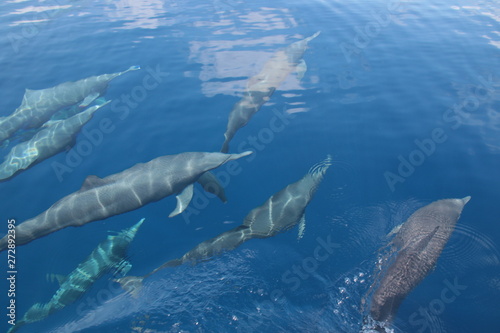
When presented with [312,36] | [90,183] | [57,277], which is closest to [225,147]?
[90,183]

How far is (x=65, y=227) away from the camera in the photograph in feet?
23.2

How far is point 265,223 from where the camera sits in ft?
22.9

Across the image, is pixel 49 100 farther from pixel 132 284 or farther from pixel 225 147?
pixel 132 284

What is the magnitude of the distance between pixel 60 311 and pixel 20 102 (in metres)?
8.52

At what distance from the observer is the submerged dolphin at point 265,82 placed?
9.76m

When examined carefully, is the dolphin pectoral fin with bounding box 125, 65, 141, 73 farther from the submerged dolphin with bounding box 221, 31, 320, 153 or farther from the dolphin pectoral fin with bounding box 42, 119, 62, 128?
the submerged dolphin with bounding box 221, 31, 320, 153

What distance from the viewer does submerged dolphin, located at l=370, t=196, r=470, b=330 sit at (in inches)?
220

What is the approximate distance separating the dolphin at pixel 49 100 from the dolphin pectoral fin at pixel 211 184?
5807mm

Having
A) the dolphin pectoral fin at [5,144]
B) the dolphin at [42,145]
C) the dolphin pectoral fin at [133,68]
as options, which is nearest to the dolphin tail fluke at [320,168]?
the dolphin at [42,145]

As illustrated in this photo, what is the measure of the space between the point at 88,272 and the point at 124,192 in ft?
5.91

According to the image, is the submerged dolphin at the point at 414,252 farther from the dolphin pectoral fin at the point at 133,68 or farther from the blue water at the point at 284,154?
the dolphin pectoral fin at the point at 133,68

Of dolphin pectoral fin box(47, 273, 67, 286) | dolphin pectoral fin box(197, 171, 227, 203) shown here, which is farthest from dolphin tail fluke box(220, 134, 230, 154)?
dolphin pectoral fin box(47, 273, 67, 286)

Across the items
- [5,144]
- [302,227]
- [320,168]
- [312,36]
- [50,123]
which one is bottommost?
[302,227]

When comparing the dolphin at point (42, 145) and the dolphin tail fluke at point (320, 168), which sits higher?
the dolphin at point (42, 145)
